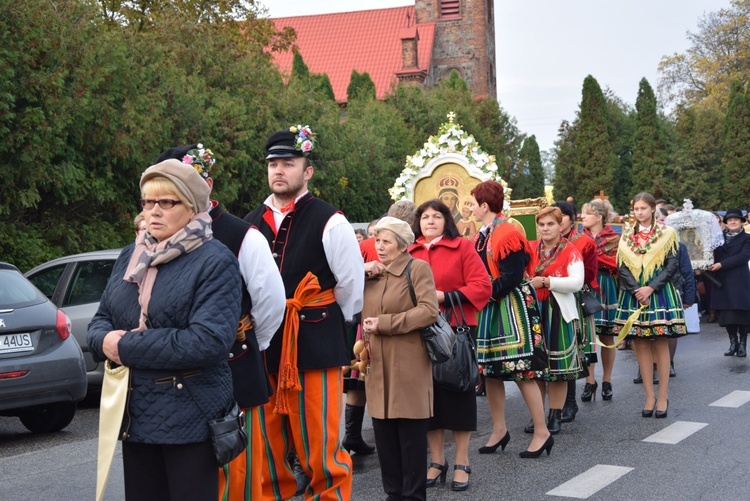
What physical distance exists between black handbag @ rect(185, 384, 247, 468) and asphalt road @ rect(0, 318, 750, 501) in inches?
90.8

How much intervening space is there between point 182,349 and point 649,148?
5178 cm

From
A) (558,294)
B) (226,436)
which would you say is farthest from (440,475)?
(226,436)

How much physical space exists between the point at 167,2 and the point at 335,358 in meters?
24.4

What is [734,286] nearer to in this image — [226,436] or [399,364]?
[399,364]

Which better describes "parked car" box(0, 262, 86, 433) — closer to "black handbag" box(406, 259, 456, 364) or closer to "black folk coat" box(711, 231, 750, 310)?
"black handbag" box(406, 259, 456, 364)

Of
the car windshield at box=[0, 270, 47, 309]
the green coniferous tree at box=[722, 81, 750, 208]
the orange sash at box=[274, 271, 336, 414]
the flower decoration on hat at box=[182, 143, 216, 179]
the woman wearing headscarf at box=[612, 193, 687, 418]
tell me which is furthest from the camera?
the green coniferous tree at box=[722, 81, 750, 208]

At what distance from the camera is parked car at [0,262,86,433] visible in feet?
27.9

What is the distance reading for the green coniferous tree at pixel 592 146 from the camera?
53938mm

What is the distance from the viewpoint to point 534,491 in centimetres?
672

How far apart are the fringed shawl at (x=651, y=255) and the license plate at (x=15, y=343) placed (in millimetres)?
5257

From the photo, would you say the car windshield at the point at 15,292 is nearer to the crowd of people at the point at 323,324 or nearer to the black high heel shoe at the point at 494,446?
the crowd of people at the point at 323,324

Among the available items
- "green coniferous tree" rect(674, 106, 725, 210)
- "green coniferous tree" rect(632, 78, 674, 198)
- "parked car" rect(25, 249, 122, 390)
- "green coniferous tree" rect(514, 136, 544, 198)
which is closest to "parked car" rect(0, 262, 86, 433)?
"parked car" rect(25, 249, 122, 390)

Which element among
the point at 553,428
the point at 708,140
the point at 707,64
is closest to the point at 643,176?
the point at 708,140

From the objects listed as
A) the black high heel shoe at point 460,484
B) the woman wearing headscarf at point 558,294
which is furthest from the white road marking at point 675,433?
the black high heel shoe at point 460,484
